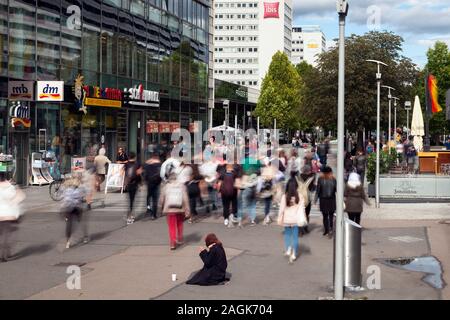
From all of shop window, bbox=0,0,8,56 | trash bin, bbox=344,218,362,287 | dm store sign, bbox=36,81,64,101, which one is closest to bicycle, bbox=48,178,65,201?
dm store sign, bbox=36,81,64,101

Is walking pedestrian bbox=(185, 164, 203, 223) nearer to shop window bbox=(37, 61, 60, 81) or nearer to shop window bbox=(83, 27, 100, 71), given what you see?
shop window bbox=(37, 61, 60, 81)

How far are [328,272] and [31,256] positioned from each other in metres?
6.10

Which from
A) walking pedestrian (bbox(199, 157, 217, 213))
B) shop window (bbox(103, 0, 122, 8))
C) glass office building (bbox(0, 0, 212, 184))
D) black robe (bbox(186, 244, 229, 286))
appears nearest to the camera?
black robe (bbox(186, 244, 229, 286))

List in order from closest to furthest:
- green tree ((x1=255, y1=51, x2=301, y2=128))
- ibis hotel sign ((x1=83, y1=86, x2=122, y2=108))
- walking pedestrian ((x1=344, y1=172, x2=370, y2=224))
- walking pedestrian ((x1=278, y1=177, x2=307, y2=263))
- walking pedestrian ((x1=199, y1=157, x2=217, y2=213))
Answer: walking pedestrian ((x1=278, y1=177, x2=307, y2=263))
walking pedestrian ((x1=344, y1=172, x2=370, y2=224))
walking pedestrian ((x1=199, y1=157, x2=217, y2=213))
ibis hotel sign ((x1=83, y1=86, x2=122, y2=108))
green tree ((x1=255, y1=51, x2=301, y2=128))

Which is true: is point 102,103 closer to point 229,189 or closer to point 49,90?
point 49,90

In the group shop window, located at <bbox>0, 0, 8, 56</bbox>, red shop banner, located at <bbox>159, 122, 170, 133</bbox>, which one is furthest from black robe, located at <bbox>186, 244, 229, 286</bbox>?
red shop banner, located at <bbox>159, 122, 170, 133</bbox>

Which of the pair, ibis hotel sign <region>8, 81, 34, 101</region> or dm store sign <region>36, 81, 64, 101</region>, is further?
dm store sign <region>36, 81, 64, 101</region>

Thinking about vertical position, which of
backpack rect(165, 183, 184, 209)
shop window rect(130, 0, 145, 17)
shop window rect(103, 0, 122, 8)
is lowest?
backpack rect(165, 183, 184, 209)

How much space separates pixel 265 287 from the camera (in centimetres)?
1126

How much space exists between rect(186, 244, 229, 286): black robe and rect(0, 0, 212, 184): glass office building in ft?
60.7

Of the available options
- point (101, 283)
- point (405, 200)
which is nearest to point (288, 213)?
point (101, 283)

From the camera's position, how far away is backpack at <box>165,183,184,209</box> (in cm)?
1462

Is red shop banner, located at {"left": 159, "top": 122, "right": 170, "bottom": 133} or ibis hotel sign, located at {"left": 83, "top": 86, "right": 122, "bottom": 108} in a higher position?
ibis hotel sign, located at {"left": 83, "top": 86, "right": 122, "bottom": 108}

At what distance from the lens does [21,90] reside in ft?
93.3
